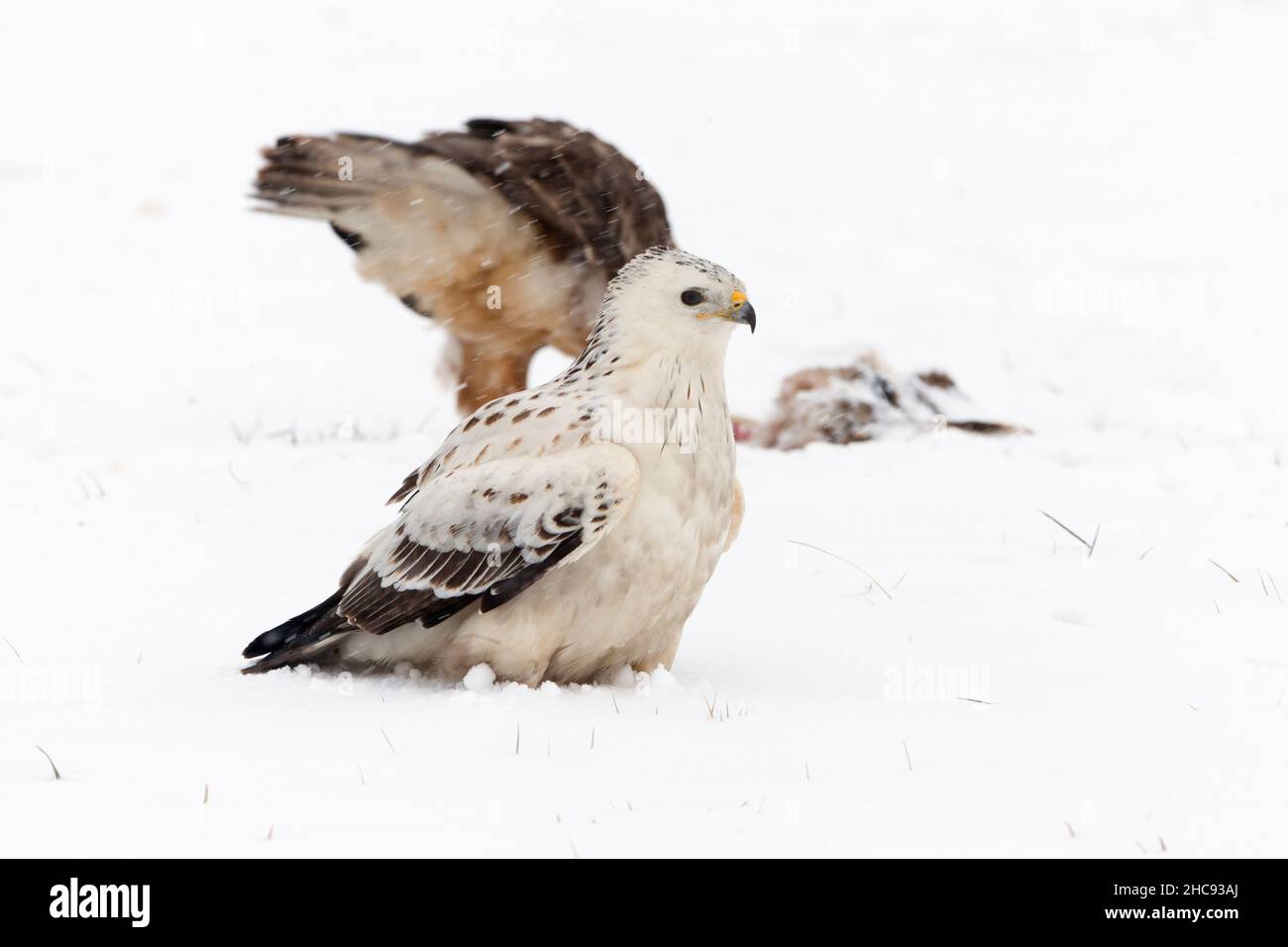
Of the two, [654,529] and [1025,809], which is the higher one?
[654,529]

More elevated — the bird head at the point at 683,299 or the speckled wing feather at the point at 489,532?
the bird head at the point at 683,299

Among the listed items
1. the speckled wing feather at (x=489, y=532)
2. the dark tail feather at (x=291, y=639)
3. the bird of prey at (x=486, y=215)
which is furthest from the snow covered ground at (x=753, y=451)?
the bird of prey at (x=486, y=215)

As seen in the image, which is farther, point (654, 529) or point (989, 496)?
point (989, 496)

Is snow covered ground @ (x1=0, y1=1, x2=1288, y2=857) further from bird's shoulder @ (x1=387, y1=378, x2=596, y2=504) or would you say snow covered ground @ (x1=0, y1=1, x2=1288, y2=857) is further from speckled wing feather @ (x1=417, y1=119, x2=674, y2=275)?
speckled wing feather @ (x1=417, y1=119, x2=674, y2=275)

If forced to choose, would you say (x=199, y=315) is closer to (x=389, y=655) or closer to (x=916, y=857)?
(x=389, y=655)

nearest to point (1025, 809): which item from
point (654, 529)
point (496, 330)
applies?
point (654, 529)

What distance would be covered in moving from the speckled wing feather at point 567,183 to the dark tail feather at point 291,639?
369 cm

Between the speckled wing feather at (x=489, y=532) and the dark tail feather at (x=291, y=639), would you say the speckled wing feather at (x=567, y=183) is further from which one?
the dark tail feather at (x=291, y=639)

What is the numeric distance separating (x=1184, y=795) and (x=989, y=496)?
3.75 meters

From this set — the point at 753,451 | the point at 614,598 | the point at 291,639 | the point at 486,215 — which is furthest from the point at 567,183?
the point at 614,598

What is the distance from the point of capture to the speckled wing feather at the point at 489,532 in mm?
4113

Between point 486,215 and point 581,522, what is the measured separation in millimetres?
4058

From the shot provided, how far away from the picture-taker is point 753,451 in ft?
28.1

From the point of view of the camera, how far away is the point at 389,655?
14.9ft
